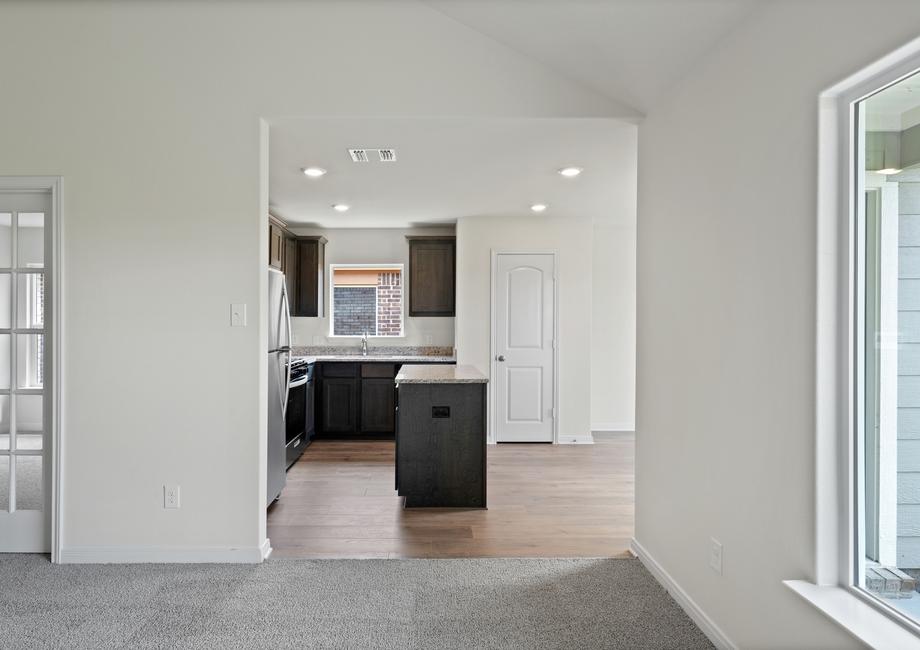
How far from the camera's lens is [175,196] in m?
2.87

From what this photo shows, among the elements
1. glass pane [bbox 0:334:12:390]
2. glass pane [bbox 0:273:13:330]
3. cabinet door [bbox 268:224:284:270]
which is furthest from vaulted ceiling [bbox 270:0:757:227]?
glass pane [bbox 0:334:12:390]

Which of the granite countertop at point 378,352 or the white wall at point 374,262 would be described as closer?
the granite countertop at point 378,352

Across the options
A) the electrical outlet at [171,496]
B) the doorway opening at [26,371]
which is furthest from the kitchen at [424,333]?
the doorway opening at [26,371]

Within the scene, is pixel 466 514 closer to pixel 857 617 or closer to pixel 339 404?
pixel 857 617

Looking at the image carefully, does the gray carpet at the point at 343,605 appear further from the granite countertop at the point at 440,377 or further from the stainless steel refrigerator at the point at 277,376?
the granite countertop at the point at 440,377

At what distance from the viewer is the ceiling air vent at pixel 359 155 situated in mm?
3500

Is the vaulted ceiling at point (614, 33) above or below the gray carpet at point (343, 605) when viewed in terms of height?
above

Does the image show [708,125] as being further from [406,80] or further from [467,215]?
[467,215]

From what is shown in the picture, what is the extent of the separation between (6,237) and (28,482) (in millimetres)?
1311

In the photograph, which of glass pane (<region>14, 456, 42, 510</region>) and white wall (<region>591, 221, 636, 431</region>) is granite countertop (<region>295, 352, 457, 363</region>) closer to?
white wall (<region>591, 221, 636, 431</region>)

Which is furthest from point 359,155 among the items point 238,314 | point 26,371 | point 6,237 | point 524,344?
point 524,344

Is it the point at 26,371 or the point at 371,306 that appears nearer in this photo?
the point at 26,371

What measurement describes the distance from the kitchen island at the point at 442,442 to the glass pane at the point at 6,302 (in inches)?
86.9

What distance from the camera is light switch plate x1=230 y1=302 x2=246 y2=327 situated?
2863 millimetres
